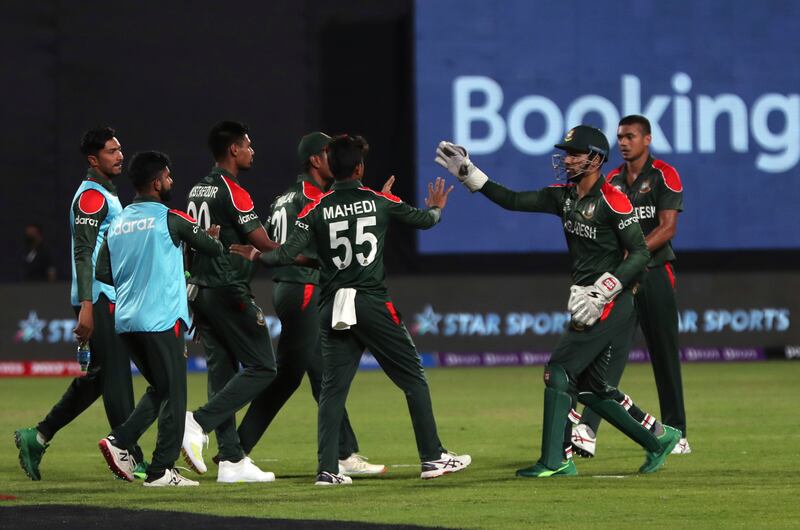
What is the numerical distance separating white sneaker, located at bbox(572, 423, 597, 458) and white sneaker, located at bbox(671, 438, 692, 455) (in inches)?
25.1

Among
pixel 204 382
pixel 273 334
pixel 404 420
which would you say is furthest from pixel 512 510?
pixel 273 334

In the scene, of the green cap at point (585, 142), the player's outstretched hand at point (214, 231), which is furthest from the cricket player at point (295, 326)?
the green cap at point (585, 142)

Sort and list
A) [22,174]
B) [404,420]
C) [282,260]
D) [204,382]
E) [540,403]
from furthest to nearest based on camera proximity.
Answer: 1. [22,174]
2. [204,382]
3. [540,403]
4. [404,420]
5. [282,260]

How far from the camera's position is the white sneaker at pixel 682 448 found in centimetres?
1128

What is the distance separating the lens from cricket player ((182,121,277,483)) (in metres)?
9.92

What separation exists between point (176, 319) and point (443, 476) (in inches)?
77.0

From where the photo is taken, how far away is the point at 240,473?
32.6 feet

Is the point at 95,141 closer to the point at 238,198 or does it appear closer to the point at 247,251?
the point at 238,198

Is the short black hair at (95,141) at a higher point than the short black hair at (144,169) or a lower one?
higher

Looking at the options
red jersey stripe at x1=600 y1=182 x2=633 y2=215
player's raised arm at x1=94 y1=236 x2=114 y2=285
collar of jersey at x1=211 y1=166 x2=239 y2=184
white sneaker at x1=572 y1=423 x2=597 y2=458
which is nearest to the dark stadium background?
white sneaker at x1=572 y1=423 x2=597 y2=458

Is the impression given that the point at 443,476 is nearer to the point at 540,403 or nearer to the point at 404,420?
the point at 404,420

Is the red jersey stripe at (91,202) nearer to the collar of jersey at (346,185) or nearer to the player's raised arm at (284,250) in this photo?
the player's raised arm at (284,250)

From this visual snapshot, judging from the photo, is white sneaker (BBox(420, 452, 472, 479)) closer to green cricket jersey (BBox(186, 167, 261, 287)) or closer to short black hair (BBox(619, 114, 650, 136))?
green cricket jersey (BBox(186, 167, 261, 287))

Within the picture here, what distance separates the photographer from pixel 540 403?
1586 centimetres
